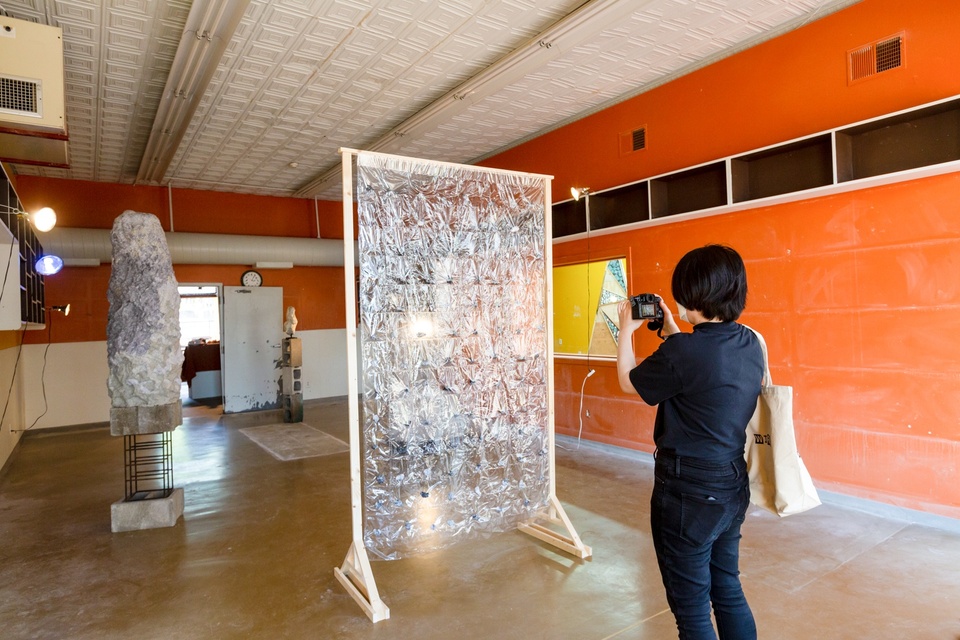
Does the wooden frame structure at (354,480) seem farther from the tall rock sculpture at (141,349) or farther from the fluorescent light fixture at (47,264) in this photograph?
the fluorescent light fixture at (47,264)

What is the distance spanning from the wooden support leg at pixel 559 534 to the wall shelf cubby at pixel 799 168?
8.50ft

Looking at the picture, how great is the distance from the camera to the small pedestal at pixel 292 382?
24.2 feet

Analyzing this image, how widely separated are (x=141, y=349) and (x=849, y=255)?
4717 millimetres

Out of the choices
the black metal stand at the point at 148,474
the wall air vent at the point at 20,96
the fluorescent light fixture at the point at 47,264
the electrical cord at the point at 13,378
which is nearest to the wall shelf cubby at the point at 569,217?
the black metal stand at the point at 148,474

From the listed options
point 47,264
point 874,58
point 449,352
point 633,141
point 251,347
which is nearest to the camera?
point 449,352

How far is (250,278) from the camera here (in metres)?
8.36

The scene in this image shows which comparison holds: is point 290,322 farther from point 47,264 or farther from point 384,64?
point 384,64

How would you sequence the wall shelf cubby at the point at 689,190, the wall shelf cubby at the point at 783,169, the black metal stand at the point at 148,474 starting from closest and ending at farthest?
the wall shelf cubby at the point at 783,169, the black metal stand at the point at 148,474, the wall shelf cubby at the point at 689,190

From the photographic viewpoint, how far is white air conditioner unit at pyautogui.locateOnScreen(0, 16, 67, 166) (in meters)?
3.01

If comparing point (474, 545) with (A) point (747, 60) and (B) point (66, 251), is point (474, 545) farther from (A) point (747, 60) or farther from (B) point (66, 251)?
(B) point (66, 251)

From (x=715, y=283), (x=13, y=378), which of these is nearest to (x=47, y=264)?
(x=13, y=378)

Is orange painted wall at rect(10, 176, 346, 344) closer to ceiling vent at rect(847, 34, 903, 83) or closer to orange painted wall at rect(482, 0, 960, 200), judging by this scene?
orange painted wall at rect(482, 0, 960, 200)

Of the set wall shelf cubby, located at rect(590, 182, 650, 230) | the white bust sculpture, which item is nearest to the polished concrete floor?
wall shelf cubby, located at rect(590, 182, 650, 230)

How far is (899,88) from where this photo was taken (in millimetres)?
3385
